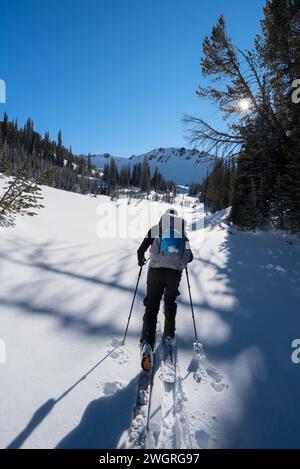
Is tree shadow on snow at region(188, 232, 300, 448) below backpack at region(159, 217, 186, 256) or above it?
below

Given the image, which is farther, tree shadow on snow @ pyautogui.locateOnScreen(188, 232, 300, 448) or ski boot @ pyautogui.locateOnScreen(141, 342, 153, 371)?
ski boot @ pyautogui.locateOnScreen(141, 342, 153, 371)

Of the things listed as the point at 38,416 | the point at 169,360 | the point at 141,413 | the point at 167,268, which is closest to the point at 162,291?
the point at 167,268

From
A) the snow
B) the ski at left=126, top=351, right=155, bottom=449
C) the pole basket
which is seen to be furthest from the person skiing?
the ski at left=126, top=351, right=155, bottom=449

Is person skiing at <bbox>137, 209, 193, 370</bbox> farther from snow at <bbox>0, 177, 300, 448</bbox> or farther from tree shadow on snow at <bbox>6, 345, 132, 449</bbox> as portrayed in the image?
tree shadow on snow at <bbox>6, 345, 132, 449</bbox>

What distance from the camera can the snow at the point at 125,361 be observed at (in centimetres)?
242

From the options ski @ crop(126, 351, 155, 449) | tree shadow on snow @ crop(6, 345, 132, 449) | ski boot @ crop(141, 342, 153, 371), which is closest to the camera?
tree shadow on snow @ crop(6, 345, 132, 449)

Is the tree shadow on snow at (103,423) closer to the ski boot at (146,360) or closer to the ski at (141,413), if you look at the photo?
the ski at (141,413)

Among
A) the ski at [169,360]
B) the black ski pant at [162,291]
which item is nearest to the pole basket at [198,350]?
the ski at [169,360]

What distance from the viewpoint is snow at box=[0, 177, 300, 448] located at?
7.93 feet

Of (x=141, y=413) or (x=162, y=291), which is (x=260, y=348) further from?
(x=141, y=413)

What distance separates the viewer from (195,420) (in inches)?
101

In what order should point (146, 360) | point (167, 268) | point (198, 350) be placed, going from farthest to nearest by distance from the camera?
point (167, 268)
point (198, 350)
point (146, 360)

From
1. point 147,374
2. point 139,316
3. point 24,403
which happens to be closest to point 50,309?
point 139,316

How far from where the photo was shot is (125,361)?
11.4ft
